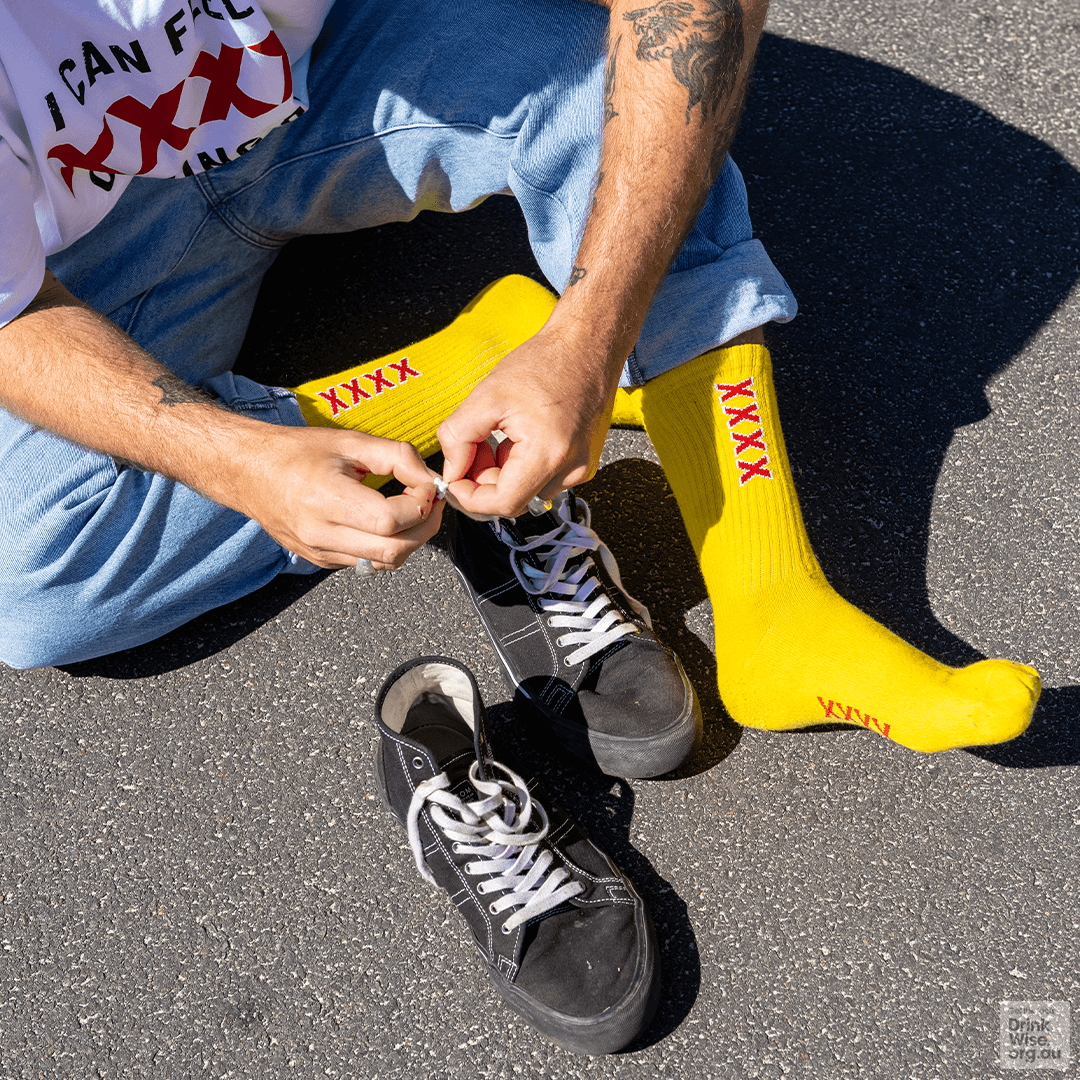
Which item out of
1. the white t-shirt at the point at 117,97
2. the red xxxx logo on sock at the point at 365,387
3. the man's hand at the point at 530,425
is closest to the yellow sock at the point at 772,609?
the man's hand at the point at 530,425

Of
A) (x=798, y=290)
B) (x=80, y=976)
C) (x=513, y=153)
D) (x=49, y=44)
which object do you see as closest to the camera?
(x=49, y=44)

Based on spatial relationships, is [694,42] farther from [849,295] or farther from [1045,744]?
[1045,744]

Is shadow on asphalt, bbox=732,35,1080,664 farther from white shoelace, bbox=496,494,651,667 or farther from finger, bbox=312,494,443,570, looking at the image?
finger, bbox=312,494,443,570

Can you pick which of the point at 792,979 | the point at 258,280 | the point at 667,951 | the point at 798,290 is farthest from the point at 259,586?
the point at 798,290

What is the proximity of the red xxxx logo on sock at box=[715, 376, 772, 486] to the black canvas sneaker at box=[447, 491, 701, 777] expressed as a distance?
213mm

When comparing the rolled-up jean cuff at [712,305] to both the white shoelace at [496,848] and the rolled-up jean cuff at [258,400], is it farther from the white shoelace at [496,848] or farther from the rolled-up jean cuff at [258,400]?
the white shoelace at [496,848]

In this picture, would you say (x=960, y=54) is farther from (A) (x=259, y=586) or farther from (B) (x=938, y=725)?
(A) (x=259, y=586)

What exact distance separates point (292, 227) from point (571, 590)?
25.8 inches

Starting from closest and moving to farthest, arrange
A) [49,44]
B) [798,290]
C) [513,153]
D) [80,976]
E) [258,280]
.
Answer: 1. [49,44]
2. [80,976]
3. [513,153]
4. [258,280]
5. [798,290]

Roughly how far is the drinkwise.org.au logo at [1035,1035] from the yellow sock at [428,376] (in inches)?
39.1

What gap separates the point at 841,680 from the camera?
1.11 m

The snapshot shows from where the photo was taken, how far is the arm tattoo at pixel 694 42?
113cm

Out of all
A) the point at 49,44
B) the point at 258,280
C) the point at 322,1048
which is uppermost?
the point at 49,44

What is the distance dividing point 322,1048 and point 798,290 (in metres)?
1.33
